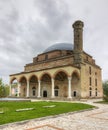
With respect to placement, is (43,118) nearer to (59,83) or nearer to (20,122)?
(20,122)

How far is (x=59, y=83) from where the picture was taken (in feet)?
119

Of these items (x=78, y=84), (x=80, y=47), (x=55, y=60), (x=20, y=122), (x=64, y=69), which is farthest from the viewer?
(x=55, y=60)

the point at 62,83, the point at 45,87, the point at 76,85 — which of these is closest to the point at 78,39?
the point at 76,85

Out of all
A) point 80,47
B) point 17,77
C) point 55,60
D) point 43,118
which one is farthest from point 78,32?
point 43,118

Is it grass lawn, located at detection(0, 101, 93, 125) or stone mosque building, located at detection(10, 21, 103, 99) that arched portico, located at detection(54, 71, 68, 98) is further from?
grass lawn, located at detection(0, 101, 93, 125)

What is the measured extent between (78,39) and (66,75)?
8.48 meters

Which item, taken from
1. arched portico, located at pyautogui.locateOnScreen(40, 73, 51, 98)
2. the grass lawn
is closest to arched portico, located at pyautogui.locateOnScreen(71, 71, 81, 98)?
arched portico, located at pyautogui.locateOnScreen(40, 73, 51, 98)

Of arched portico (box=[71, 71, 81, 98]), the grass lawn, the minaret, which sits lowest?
the grass lawn

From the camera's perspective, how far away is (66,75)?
33281mm

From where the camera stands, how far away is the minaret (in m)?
34.2

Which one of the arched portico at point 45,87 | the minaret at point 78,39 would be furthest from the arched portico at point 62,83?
the minaret at point 78,39

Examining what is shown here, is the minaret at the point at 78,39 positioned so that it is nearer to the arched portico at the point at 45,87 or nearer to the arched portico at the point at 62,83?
the arched portico at the point at 62,83

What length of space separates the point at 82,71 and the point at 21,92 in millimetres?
18321

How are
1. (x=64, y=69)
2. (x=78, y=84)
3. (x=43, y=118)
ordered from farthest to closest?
(x=78, y=84), (x=64, y=69), (x=43, y=118)
